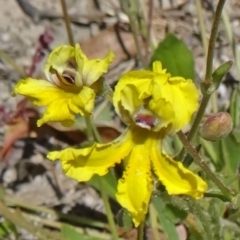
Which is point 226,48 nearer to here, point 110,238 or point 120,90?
point 110,238

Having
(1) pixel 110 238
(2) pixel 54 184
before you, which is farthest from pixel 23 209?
(1) pixel 110 238

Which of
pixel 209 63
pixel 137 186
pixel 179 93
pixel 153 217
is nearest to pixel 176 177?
pixel 137 186

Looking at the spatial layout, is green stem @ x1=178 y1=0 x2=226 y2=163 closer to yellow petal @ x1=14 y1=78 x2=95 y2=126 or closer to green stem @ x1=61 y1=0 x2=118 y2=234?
yellow petal @ x1=14 y1=78 x2=95 y2=126

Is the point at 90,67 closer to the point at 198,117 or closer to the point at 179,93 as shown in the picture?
the point at 179,93

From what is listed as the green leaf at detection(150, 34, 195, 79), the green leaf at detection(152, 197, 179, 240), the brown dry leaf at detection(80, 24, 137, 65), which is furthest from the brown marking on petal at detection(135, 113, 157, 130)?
the brown dry leaf at detection(80, 24, 137, 65)

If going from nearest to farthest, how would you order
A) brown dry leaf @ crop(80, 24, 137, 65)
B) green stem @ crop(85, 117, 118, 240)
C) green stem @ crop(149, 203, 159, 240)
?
green stem @ crop(85, 117, 118, 240) < green stem @ crop(149, 203, 159, 240) < brown dry leaf @ crop(80, 24, 137, 65)

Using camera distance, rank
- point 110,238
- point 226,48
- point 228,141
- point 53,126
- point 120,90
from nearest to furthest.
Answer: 1. point 120,90
2. point 228,141
3. point 110,238
4. point 53,126
5. point 226,48

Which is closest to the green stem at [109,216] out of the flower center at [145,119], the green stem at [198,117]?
the green stem at [198,117]
